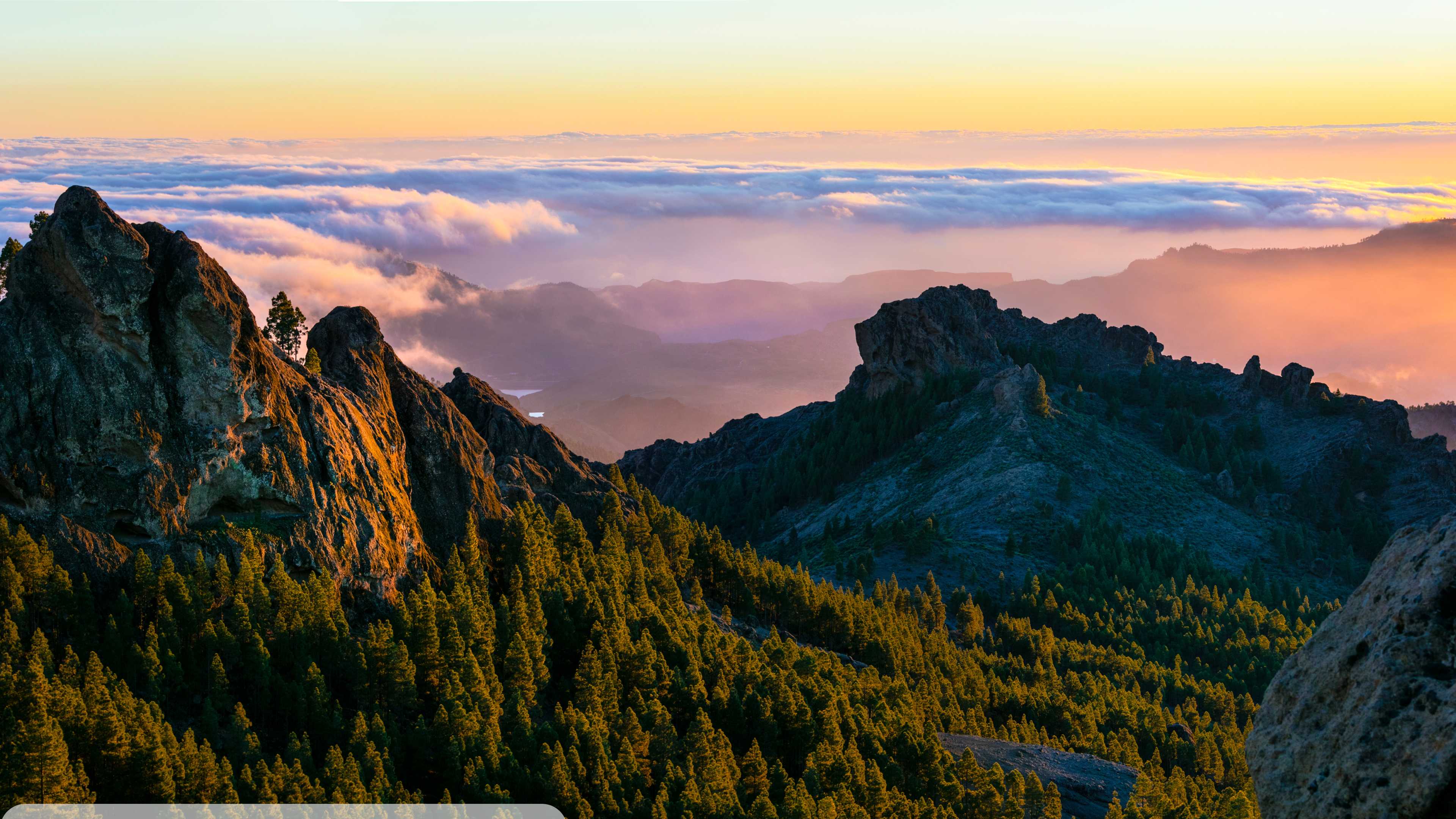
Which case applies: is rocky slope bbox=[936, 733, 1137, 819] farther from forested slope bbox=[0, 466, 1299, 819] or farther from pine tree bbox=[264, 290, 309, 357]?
pine tree bbox=[264, 290, 309, 357]

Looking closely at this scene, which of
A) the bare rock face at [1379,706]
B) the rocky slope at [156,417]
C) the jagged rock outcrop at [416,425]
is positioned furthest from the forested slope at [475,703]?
the bare rock face at [1379,706]

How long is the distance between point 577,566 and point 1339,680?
11633 centimetres

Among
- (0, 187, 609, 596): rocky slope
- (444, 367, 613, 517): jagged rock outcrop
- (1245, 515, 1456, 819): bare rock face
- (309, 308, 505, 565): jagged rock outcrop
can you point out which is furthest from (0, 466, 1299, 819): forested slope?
(1245, 515, 1456, 819): bare rock face

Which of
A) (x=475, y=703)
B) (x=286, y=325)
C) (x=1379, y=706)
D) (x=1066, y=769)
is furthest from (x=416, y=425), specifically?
(x=1379, y=706)

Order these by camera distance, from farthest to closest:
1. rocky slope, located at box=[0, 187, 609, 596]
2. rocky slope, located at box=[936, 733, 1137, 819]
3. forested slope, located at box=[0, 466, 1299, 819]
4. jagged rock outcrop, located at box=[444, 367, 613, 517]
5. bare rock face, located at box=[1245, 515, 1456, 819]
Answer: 1. jagged rock outcrop, located at box=[444, 367, 613, 517]
2. rocky slope, located at box=[936, 733, 1137, 819]
3. rocky slope, located at box=[0, 187, 609, 596]
4. forested slope, located at box=[0, 466, 1299, 819]
5. bare rock face, located at box=[1245, 515, 1456, 819]

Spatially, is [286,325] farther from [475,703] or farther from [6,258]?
[475,703]

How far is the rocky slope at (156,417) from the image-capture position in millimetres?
99750

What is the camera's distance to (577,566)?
137750mm

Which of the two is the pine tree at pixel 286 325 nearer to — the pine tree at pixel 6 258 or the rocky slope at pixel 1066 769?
the pine tree at pixel 6 258

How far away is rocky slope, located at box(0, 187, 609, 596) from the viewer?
99.8 meters

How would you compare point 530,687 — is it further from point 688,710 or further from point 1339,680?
point 1339,680

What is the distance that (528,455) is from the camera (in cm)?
17112

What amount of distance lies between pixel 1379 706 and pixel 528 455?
5995 inches

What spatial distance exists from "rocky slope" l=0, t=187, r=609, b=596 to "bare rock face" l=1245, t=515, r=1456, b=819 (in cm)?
9164
